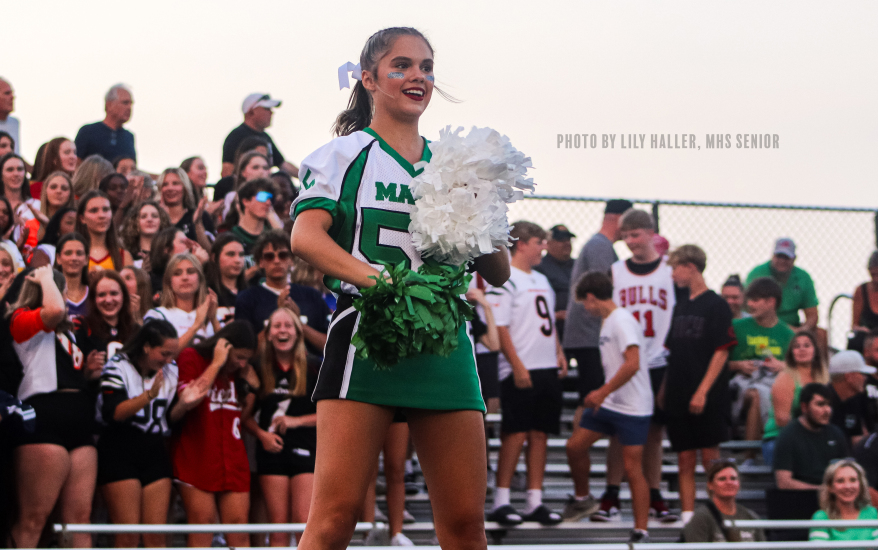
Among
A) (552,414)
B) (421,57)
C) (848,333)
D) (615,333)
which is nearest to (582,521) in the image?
(552,414)

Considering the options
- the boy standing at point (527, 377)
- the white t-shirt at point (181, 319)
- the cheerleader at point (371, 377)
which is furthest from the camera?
the boy standing at point (527, 377)

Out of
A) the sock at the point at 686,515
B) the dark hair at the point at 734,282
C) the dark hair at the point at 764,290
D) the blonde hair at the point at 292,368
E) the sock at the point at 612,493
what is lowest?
the sock at the point at 686,515

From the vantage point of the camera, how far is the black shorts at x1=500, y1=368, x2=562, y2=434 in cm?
650

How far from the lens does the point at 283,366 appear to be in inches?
235

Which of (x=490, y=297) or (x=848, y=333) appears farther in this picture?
(x=848, y=333)

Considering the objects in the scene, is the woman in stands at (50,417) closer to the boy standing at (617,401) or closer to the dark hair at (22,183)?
the dark hair at (22,183)

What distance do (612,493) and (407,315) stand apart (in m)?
4.66

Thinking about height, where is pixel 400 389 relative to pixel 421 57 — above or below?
below

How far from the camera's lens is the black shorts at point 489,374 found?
6.64m

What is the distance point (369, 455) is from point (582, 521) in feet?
14.1

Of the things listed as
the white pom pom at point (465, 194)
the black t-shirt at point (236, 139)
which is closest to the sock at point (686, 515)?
the white pom pom at point (465, 194)

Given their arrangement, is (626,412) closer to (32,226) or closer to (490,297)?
(490,297)

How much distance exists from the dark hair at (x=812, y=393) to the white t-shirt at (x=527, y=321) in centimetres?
166

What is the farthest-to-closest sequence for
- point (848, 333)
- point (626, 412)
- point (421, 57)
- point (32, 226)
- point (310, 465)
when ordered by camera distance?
point (848, 333) → point (32, 226) → point (626, 412) → point (310, 465) → point (421, 57)
